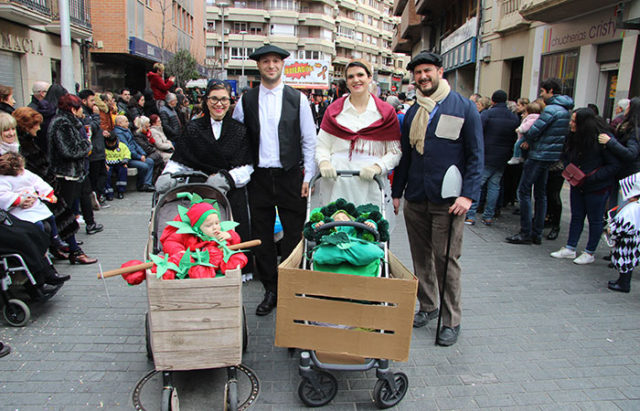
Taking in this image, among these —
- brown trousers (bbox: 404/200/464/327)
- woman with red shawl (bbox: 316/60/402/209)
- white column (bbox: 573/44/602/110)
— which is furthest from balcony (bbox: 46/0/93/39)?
brown trousers (bbox: 404/200/464/327)

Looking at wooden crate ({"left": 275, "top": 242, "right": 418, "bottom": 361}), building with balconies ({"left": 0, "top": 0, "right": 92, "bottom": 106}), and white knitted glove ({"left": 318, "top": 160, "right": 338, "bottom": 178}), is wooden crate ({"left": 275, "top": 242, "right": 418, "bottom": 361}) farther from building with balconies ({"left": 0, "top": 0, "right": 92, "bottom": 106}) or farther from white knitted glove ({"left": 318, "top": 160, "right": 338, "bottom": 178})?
building with balconies ({"left": 0, "top": 0, "right": 92, "bottom": 106})

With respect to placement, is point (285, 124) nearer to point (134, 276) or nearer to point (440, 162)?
point (440, 162)

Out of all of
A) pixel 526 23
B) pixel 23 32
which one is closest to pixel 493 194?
pixel 526 23

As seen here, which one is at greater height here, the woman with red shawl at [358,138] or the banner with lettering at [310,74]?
the banner with lettering at [310,74]

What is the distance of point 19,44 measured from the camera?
15711 mm

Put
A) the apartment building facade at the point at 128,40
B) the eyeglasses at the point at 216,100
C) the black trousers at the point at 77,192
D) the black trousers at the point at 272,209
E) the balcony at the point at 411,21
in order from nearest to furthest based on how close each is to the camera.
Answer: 1. the eyeglasses at the point at 216,100
2. the black trousers at the point at 272,209
3. the black trousers at the point at 77,192
4. the apartment building facade at the point at 128,40
5. the balcony at the point at 411,21

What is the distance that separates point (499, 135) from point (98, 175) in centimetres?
738

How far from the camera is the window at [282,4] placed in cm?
6306

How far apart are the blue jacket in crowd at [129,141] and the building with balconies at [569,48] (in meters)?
10.2

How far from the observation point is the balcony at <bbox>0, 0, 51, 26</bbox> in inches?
543

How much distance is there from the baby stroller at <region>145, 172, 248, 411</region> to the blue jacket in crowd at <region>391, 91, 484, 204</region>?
1.85m

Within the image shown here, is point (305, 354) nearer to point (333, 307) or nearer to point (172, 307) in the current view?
point (333, 307)

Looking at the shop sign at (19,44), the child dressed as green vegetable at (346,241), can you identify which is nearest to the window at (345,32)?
the shop sign at (19,44)

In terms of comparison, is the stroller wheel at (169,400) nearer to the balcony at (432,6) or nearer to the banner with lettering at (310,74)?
the banner with lettering at (310,74)
